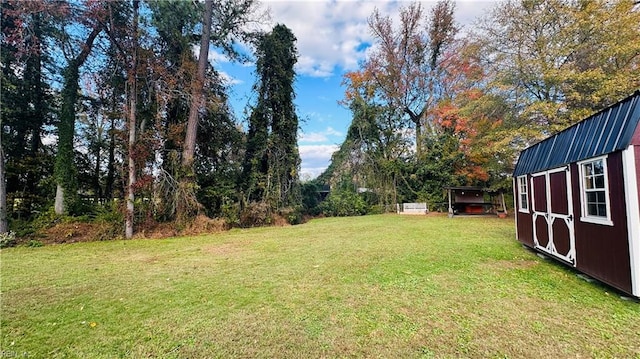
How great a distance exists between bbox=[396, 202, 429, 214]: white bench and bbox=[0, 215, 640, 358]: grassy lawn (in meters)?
10.2

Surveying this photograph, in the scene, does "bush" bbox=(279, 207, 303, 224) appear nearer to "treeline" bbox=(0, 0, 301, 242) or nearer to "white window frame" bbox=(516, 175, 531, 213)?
"treeline" bbox=(0, 0, 301, 242)

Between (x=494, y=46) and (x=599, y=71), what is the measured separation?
363 centimetres

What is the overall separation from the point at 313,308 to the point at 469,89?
14.7 meters

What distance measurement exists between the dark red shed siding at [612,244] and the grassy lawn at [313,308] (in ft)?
0.80

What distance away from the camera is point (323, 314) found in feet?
9.45

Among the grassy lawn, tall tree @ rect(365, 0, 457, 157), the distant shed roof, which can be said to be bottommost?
the grassy lawn

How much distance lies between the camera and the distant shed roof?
3102mm

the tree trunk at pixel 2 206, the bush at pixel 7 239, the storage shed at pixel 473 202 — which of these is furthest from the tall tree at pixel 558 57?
the tree trunk at pixel 2 206

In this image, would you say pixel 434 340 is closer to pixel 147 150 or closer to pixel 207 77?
pixel 147 150

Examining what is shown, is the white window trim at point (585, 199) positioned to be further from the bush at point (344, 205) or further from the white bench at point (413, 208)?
the bush at point (344, 205)

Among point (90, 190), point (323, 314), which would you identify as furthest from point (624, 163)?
point (90, 190)

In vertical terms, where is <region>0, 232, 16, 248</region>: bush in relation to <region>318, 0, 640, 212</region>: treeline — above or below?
below

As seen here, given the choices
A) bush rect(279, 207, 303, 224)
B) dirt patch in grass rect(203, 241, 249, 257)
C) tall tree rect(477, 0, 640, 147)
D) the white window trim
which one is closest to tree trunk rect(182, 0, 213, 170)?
dirt patch in grass rect(203, 241, 249, 257)

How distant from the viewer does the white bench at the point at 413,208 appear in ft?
50.8
